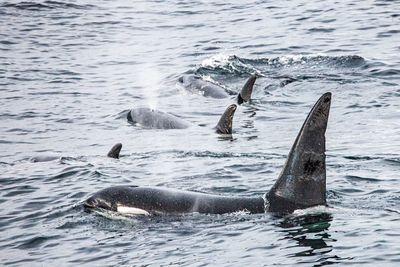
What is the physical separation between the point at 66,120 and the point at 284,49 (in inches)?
373

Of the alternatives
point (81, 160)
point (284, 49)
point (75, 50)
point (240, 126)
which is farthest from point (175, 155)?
point (75, 50)

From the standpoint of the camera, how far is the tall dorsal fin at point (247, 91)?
21.9 metres

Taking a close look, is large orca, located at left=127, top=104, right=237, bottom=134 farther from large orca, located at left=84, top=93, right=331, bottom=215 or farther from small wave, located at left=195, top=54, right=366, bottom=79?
large orca, located at left=84, top=93, right=331, bottom=215

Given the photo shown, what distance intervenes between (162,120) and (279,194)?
916 cm

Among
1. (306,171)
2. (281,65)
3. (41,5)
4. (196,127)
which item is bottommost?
(196,127)

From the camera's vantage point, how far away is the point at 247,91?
868 inches

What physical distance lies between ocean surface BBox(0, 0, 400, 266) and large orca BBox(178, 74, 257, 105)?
318mm

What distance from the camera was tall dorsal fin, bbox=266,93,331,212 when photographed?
11.1 metres

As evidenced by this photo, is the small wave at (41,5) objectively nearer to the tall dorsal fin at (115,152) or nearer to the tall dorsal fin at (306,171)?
the tall dorsal fin at (115,152)

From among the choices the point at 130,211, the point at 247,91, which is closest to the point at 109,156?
the point at 130,211

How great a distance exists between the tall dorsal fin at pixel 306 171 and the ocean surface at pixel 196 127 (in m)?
0.22

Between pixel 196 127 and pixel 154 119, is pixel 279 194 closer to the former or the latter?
pixel 196 127

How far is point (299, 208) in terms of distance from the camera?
1160 centimetres

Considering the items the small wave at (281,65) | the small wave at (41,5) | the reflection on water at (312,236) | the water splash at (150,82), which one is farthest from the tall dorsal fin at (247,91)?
the small wave at (41,5)
